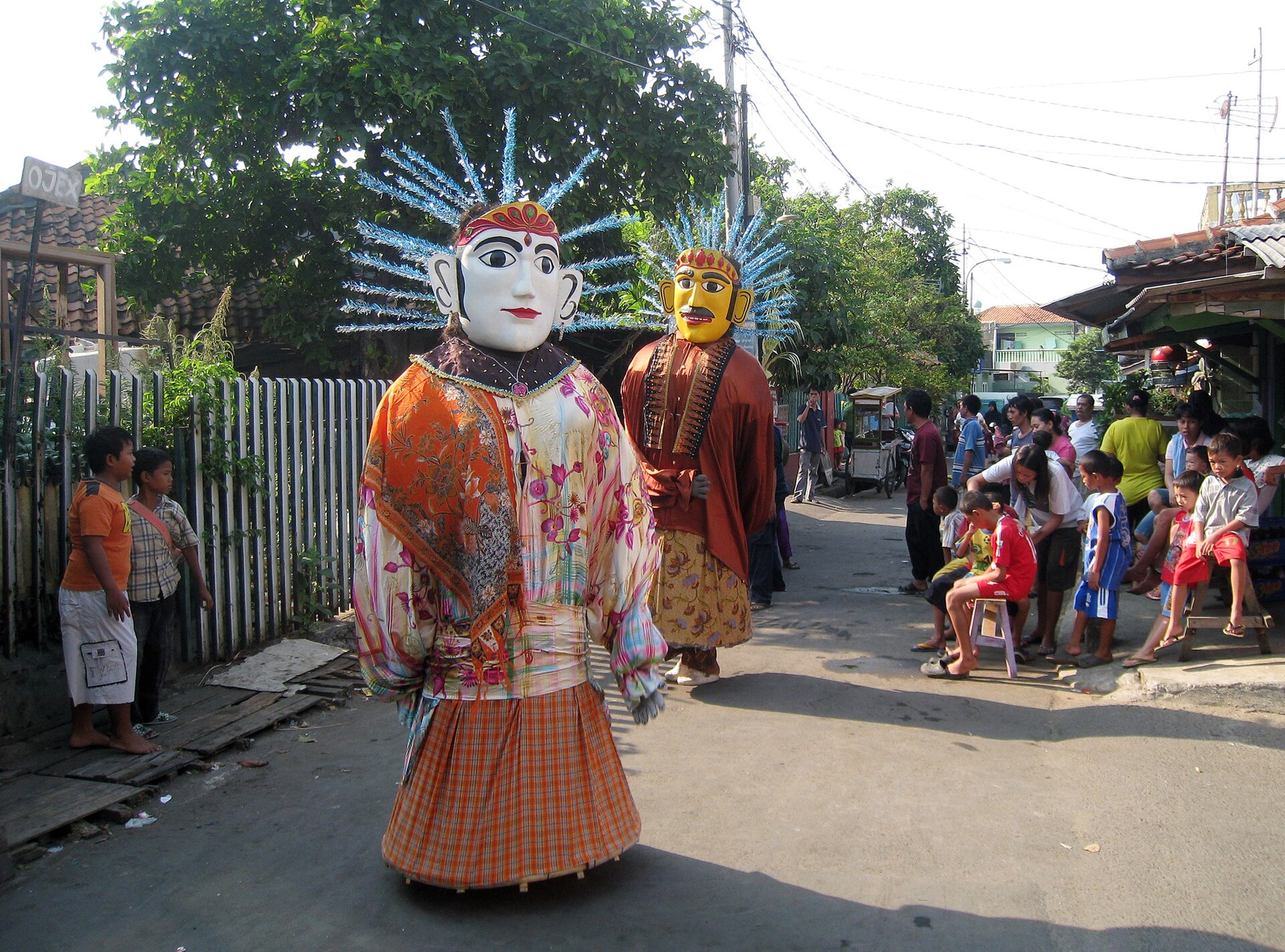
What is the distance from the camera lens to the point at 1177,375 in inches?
508

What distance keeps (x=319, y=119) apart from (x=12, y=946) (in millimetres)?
6871

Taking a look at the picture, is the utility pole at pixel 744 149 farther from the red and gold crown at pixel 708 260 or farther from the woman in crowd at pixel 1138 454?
the red and gold crown at pixel 708 260

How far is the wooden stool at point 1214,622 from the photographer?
5.33 metres

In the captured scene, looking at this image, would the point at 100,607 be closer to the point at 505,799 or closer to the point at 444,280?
the point at 444,280

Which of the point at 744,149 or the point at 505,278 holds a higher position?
the point at 744,149

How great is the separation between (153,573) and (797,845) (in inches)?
124

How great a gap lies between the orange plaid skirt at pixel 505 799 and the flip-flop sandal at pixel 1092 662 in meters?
3.61

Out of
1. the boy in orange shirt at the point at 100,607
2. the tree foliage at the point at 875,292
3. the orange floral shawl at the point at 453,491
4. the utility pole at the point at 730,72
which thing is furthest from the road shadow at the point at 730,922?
the tree foliage at the point at 875,292

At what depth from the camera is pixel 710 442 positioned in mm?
5191

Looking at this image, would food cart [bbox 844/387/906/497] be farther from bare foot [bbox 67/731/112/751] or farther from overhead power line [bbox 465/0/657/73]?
bare foot [bbox 67/731/112/751]

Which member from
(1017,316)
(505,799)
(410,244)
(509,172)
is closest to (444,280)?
(410,244)

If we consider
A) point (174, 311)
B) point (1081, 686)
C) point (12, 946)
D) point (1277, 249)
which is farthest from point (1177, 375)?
point (12, 946)

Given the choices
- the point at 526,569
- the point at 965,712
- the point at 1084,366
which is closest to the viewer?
the point at 526,569

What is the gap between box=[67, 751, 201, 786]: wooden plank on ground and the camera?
13.5ft
